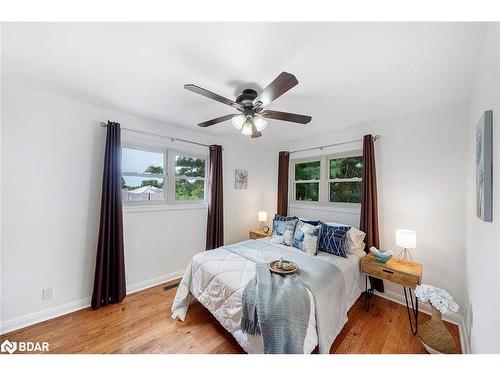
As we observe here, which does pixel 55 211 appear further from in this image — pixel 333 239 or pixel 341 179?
pixel 341 179

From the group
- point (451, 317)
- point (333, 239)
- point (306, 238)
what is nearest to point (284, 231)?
point (306, 238)

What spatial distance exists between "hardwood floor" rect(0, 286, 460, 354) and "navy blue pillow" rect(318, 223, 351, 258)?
680mm

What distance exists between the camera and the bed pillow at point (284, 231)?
271cm

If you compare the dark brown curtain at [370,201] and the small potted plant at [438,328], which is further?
the dark brown curtain at [370,201]

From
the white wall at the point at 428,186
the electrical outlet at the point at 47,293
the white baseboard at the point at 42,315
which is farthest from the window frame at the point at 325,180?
the electrical outlet at the point at 47,293

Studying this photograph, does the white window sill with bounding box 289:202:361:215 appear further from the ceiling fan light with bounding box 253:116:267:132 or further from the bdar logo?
the bdar logo

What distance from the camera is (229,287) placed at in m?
1.69

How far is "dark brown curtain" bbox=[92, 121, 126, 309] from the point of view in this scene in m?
2.21

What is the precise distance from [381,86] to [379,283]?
2.36m

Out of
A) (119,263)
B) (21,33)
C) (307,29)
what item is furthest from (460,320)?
(21,33)

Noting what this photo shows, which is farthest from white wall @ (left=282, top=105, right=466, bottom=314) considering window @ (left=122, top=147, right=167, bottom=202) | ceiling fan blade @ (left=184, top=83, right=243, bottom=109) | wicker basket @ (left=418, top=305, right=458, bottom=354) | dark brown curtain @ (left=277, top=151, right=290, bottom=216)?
window @ (left=122, top=147, right=167, bottom=202)

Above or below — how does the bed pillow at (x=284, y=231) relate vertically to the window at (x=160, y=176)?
below

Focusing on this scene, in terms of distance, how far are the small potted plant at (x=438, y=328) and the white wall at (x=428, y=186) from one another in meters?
0.76

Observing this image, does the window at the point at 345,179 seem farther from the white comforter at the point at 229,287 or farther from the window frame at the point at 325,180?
the white comforter at the point at 229,287
